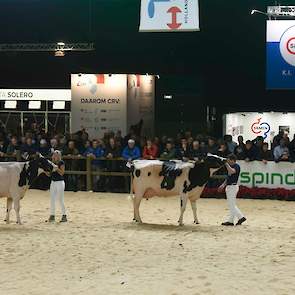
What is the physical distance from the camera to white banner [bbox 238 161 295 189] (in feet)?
59.5

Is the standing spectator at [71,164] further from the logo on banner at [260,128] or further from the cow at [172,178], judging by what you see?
the logo on banner at [260,128]

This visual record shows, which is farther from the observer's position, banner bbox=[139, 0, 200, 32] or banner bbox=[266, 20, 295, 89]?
banner bbox=[266, 20, 295, 89]

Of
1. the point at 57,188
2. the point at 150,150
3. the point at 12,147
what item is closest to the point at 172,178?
the point at 57,188

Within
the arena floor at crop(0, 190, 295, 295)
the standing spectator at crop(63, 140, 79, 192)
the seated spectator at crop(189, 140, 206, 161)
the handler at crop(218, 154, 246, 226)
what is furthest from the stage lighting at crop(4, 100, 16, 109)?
the handler at crop(218, 154, 246, 226)

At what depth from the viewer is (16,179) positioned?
13258mm

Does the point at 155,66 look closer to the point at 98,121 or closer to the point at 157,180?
the point at 98,121

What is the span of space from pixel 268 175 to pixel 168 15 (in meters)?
5.73

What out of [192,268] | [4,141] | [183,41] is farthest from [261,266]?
[183,41]

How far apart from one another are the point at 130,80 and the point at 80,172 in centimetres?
496

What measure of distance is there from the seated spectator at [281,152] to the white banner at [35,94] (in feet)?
35.3

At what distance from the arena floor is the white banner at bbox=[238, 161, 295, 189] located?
8.93ft

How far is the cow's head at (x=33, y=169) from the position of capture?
526 inches

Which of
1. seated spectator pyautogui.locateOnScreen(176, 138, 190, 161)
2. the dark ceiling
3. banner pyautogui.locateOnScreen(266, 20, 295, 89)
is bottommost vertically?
seated spectator pyautogui.locateOnScreen(176, 138, 190, 161)

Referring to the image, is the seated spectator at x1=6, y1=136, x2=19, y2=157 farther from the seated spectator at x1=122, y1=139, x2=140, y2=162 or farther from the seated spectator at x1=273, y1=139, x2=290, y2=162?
the seated spectator at x1=273, y1=139, x2=290, y2=162
